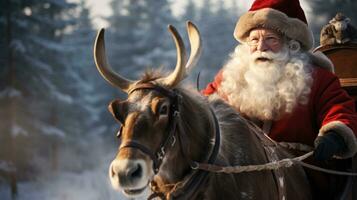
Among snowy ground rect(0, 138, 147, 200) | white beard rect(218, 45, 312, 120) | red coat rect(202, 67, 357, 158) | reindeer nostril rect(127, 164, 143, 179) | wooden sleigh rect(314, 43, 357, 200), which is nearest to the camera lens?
reindeer nostril rect(127, 164, 143, 179)

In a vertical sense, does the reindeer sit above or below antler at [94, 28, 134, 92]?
below

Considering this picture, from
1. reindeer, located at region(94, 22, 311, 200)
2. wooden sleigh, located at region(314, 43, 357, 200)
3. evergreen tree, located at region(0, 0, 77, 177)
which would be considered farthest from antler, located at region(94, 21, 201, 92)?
evergreen tree, located at region(0, 0, 77, 177)

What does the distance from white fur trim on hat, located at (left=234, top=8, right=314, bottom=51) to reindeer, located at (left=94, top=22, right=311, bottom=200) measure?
1112 mm

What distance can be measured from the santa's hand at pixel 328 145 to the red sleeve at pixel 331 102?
6.1 inches

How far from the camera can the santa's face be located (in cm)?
494

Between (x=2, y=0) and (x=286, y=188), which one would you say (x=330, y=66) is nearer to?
(x=286, y=188)

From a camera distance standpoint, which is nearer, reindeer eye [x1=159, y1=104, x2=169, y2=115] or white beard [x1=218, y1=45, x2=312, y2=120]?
reindeer eye [x1=159, y1=104, x2=169, y2=115]

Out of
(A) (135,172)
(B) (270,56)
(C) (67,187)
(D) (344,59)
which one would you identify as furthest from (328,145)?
(C) (67,187)

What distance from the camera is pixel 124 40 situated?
47.3 meters

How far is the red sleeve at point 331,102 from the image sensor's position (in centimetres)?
453

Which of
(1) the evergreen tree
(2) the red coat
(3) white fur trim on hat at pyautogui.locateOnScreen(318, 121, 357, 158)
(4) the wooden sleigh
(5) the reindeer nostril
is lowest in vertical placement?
(5) the reindeer nostril

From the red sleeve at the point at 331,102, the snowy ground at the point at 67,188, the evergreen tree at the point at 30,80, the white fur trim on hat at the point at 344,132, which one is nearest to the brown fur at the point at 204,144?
the white fur trim on hat at the point at 344,132

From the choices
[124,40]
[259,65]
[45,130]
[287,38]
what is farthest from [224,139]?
[124,40]

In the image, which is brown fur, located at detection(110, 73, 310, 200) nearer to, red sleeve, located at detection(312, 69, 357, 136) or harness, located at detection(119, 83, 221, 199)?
harness, located at detection(119, 83, 221, 199)
